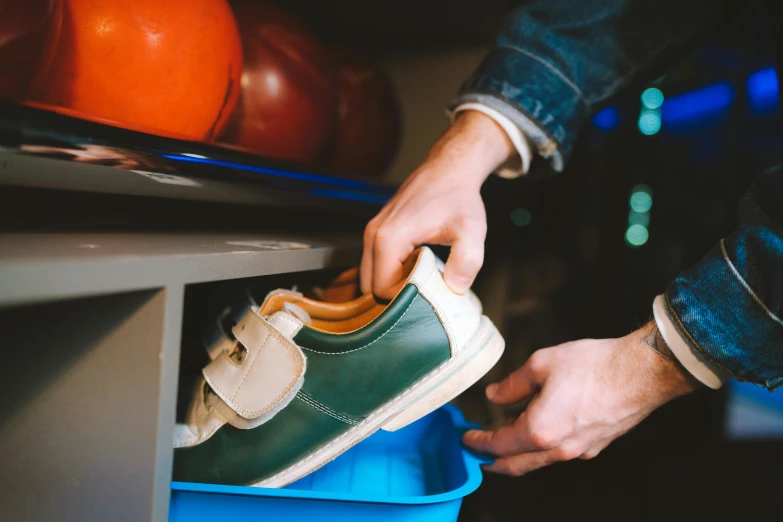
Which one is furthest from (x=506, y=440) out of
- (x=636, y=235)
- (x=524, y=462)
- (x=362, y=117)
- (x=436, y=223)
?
(x=636, y=235)

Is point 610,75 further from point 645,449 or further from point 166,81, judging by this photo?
point 645,449

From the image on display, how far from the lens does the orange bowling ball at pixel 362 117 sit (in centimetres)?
112

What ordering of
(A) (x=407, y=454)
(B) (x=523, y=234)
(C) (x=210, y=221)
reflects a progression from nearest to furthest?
1. (A) (x=407, y=454)
2. (C) (x=210, y=221)
3. (B) (x=523, y=234)

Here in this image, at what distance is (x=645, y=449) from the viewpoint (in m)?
1.18

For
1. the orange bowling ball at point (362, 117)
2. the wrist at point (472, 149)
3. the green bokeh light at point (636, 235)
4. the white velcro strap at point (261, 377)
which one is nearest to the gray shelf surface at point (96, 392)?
the white velcro strap at point (261, 377)

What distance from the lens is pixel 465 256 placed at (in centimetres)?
62

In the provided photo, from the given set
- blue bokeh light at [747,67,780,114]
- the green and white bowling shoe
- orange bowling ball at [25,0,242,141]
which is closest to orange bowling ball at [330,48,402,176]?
orange bowling ball at [25,0,242,141]

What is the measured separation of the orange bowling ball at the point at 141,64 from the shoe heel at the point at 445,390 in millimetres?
417

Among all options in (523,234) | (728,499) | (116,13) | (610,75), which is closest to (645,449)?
(728,499)

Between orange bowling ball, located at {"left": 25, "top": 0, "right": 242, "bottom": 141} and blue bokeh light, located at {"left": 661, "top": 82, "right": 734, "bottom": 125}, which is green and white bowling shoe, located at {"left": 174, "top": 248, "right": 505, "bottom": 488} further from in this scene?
blue bokeh light, located at {"left": 661, "top": 82, "right": 734, "bottom": 125}

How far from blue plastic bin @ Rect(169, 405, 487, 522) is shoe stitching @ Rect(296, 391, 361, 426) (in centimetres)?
8

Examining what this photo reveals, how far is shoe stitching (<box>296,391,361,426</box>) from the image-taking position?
0.58m

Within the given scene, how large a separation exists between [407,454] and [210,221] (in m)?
0.54

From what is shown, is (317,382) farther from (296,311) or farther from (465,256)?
(465,256)
